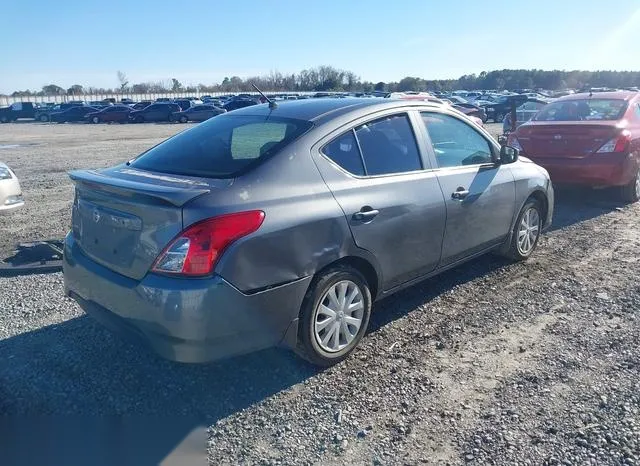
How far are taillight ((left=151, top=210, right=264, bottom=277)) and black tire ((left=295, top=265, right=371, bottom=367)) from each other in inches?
27.6

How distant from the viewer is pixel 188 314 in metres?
2.93

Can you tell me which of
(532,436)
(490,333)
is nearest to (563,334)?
(490,333)

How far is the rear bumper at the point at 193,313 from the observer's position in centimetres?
294

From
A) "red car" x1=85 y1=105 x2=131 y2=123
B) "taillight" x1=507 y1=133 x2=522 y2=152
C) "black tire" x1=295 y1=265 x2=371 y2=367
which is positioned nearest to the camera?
"black tire" x1=295 y1=265 x2=371 y2=367

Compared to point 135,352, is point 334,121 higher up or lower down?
higher up

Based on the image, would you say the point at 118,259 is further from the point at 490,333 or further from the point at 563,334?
the point at 563,334

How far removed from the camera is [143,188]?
10.4ft

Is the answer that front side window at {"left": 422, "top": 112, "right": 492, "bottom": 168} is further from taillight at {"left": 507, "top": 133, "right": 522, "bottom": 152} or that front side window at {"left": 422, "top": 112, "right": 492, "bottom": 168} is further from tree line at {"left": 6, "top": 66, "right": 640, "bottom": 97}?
tree line at {"left": 6, "top": 66, "right": 640, "bottom": 97}

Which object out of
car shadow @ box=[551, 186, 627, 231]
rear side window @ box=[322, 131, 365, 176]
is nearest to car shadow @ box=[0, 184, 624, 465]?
rear side window @ box=[322, 131, 365, 176]

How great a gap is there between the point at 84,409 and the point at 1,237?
176 inches

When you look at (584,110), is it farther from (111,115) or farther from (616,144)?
(111,115)

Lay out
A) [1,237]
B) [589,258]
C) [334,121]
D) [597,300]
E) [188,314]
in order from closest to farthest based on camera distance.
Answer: [188,314] → [334,121] → [597,300] → [589,258] → [1,237]

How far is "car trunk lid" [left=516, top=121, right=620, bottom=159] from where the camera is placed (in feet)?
25.4

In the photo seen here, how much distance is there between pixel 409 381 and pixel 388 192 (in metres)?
1.29
